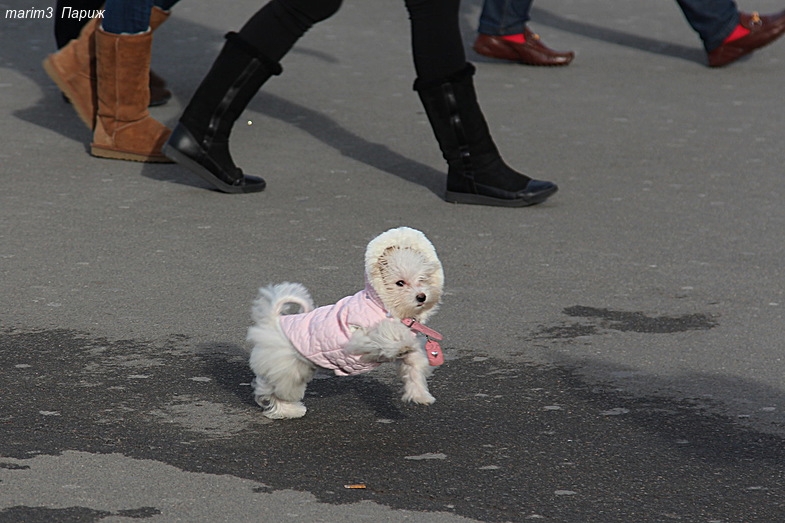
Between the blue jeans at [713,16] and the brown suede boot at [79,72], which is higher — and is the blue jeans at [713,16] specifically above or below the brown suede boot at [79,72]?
above

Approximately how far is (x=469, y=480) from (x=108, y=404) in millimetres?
1095

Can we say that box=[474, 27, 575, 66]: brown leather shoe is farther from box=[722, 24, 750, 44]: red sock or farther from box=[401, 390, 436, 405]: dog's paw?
box=[401, 390, 436, 405]: dog's paw

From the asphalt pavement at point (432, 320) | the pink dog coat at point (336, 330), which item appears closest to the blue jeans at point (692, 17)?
the asphalt pavement at point (432, 320)

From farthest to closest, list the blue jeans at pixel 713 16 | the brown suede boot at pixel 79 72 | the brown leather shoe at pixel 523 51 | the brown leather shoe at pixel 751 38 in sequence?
the brown leather shoe at pixel 523 51 → the brown leather shoe at pixel 751 38 → the blue jeans at pixel 713 16 → the brown suede boot at pixel 79 72

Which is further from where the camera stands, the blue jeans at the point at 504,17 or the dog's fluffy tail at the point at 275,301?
the blue jeans at the point at 504,17

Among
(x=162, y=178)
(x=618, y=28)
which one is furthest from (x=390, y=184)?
(x=618, y=28)

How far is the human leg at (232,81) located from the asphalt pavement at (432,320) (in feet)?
0.58

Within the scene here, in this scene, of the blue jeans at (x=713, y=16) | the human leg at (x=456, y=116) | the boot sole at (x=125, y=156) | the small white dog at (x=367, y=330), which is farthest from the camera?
the blue jeans at (x=713, y=16)

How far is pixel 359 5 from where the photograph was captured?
11.1m

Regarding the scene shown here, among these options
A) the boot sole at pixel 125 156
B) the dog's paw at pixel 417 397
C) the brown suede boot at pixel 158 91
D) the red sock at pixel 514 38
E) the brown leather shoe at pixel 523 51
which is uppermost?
the red sock at pixel 514 38

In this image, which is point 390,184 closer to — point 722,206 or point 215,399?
point 722,206

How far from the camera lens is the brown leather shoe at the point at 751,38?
9.02 m

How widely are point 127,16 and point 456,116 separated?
1693 mm

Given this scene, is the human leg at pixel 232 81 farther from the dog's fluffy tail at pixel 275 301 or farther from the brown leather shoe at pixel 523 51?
the brown leather shoe at pixel 523 51
